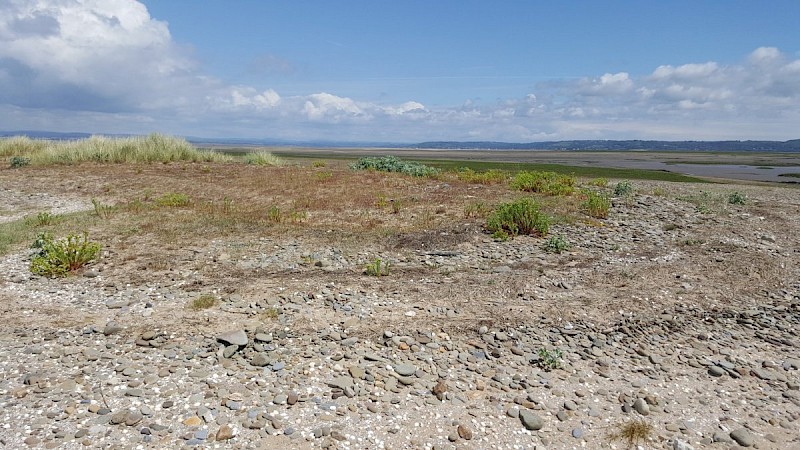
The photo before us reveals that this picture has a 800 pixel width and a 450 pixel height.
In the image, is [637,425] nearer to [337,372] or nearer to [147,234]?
[337,372]

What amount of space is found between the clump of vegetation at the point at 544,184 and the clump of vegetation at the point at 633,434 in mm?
13502

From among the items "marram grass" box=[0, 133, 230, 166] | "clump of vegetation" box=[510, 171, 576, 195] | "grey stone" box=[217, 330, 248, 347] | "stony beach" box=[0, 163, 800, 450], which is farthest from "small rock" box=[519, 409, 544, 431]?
"marram grass" box=[0, 133, 230, 166]

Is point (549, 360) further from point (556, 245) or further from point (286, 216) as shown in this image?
point (286, 216)

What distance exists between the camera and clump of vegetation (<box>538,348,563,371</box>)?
6.12 m

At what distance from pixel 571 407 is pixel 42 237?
38.5 feet

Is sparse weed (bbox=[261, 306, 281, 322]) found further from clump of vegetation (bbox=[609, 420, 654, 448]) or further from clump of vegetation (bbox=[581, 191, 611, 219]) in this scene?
clump of vegetation (bbox=[581, 191, 611, 219])

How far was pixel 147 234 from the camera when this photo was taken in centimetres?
1204

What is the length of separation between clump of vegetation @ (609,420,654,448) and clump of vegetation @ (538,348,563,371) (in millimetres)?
1250

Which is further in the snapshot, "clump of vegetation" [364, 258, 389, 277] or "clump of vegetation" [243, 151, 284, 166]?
"clump of vegetation" [243, 151, 284, 166]

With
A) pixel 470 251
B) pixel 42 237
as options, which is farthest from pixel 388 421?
Result: pixel 42 237

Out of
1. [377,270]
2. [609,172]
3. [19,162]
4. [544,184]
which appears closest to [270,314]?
[377,270]

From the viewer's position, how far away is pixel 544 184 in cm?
1870

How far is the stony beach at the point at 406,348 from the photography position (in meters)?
4.84

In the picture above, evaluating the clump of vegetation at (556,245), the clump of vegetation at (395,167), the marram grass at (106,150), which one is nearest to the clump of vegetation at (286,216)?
the clump of vegetation at (556,245)
